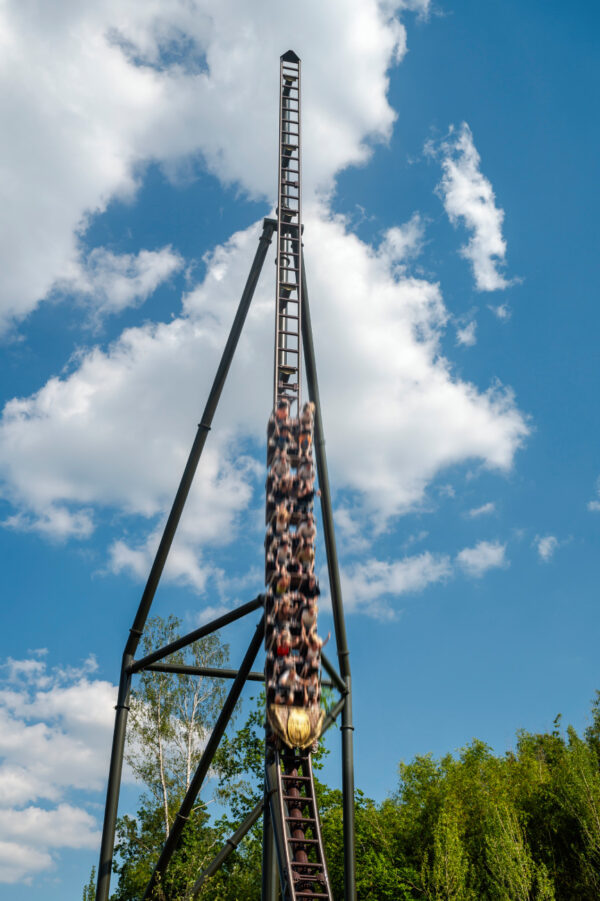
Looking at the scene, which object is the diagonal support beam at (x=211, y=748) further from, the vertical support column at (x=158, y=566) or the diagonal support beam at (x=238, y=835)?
the vertical support column at (x=158, y=566)

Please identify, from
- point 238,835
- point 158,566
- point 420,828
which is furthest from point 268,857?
point 420,828

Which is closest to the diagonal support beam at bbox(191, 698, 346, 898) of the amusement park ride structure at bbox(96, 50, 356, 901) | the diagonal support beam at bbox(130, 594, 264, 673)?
the amusement park ride structure at bbox(96, 50, 356, 901)

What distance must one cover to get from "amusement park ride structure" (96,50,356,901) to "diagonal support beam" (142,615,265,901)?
0.06ft

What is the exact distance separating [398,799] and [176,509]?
21.1 metres

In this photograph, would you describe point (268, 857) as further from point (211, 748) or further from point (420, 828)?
point (420, 828)

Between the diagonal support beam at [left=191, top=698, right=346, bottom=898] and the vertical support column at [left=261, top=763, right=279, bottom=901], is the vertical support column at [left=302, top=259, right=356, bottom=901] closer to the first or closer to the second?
the diagonal support beam at [left=191, top=698, right=346, bottom=898]

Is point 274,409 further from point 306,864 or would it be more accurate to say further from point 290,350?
point 306,864

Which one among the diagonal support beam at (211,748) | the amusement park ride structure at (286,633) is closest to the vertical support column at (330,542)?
the amusement park ride structure at (286,633)

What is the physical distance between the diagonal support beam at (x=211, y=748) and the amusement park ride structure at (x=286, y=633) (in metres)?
0.02

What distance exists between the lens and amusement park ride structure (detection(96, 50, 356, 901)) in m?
9.41

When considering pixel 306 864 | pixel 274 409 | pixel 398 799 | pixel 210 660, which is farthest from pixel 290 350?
pixel 398 799

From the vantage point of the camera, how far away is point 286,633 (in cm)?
964

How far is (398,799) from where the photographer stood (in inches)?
1170

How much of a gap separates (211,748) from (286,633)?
3037 mm
